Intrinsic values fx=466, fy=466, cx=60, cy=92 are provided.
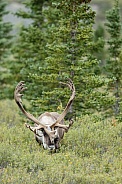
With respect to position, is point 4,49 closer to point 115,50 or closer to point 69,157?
point 115,50

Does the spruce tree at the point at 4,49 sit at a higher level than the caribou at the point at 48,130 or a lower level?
lower

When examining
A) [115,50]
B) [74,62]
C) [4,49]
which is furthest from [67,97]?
[4,49]

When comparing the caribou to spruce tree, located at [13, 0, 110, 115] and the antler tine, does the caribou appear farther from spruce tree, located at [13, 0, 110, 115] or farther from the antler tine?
spruce tree, located at [13, 0, 110, 115]

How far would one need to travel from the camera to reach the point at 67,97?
15.0m

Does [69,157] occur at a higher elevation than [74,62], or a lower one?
lower

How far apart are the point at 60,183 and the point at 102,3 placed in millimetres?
142651

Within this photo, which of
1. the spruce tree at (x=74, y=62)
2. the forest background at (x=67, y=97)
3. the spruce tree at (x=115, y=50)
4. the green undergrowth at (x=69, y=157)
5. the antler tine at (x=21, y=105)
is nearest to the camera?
the green undergrowth at (x=69, y=157)

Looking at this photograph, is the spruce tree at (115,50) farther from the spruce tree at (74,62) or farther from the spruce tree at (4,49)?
the spruce tree at (4,49)

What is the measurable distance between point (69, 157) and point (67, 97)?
480 centimetres

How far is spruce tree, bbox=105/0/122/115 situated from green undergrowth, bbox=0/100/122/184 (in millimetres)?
4171

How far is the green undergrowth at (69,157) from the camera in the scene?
29.4 feet

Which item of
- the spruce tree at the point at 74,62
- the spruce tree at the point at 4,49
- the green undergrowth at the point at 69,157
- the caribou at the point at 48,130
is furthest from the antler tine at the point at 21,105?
the spruce tree at the point at 4,49

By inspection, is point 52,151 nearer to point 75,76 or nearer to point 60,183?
point 60,183

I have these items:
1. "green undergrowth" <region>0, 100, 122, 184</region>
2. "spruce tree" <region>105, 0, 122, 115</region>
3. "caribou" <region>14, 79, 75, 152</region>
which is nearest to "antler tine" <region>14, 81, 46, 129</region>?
"caribou" <region>14, 79, 75, 152</region>
